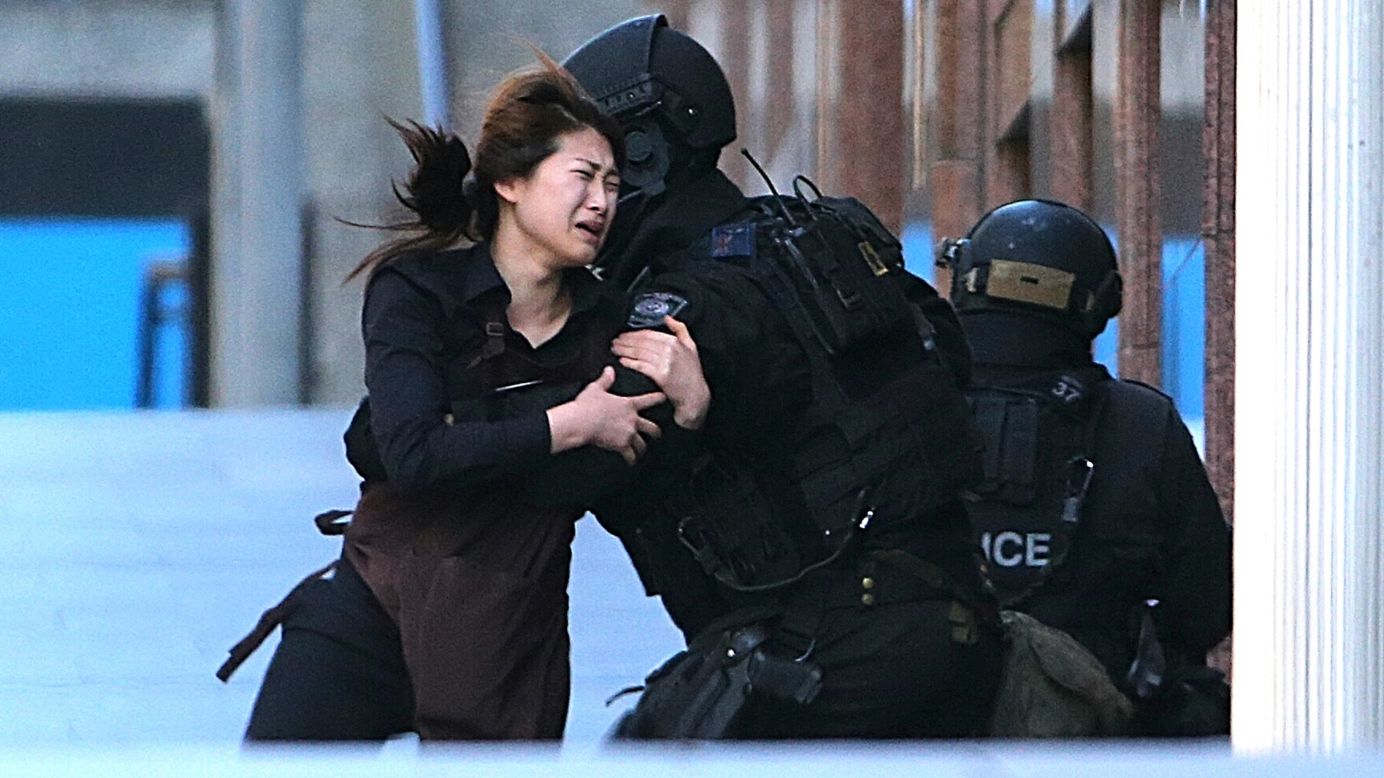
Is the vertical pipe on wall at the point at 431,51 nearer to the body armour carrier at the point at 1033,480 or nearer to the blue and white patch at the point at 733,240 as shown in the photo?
the body armour carrier at the point at 1033,480

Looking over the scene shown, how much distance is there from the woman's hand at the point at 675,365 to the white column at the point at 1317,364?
0.91 meters

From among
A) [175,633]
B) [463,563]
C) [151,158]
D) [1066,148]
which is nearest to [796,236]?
[463,563]

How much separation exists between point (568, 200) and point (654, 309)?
21 centimetres

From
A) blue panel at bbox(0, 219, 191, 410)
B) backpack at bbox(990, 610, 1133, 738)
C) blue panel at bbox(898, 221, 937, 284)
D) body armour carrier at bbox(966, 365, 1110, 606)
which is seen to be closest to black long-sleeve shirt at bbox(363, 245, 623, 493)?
backpack at bbox(990, 610, 1133, 738)

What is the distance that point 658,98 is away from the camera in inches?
182

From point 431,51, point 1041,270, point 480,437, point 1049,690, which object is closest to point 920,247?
point 431,51

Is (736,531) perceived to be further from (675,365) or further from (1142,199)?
(1142,199)

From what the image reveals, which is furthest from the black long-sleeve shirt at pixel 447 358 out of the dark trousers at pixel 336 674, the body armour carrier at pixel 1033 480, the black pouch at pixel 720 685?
the body armour carrier at pixel 1033 480

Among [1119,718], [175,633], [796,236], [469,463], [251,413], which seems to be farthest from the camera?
[251,413]

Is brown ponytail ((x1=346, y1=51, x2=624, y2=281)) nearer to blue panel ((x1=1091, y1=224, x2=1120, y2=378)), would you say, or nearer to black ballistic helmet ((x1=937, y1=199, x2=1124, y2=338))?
black ballistic helmet ((x1=937, y1=199, x2=1124, y2=338))

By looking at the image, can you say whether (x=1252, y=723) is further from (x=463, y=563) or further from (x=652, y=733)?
(x=463, y=563)

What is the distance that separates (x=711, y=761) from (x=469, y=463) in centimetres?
168

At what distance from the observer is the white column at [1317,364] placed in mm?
4355

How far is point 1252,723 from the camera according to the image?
4586mm
